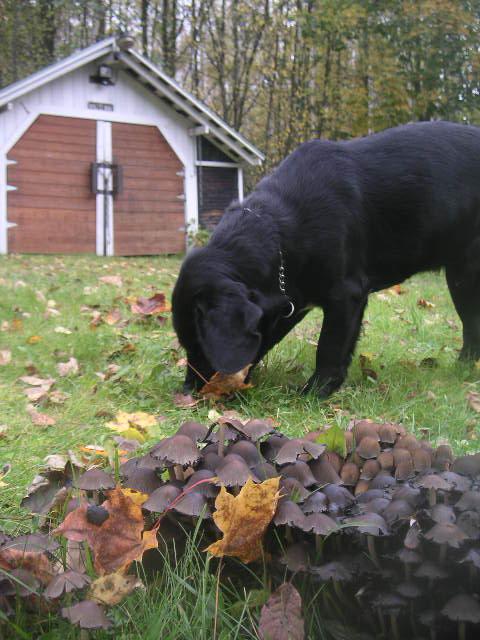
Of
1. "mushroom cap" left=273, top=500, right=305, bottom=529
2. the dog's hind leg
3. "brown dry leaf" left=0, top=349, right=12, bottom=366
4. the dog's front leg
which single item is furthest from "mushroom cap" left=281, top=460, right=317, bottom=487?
"brown dry leaf" left=0, top=349, right=12, bottom=366

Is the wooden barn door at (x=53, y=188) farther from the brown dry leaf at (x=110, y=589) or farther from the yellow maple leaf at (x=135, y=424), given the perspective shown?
the brown dry leaf at (x=110, y=589)

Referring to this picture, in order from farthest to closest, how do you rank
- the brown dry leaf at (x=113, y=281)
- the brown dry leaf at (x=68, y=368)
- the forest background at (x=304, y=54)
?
1. the forest background at (x=304, y=54)
2. the brown dry leaf at (x=113, y=281)
3. the brown dry leaf at (x=68, y=368)

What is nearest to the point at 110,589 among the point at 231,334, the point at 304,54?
the point at 231,334

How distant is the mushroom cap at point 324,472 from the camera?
1.72 metres

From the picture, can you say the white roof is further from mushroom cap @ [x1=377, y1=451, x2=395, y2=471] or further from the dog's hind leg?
mushroom cap @ [x1=377, y1=451, x2=395, y2=471]

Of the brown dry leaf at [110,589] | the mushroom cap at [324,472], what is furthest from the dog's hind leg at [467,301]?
the brown dry leaf at [110,589]

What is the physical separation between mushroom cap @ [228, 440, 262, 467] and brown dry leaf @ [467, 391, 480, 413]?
1.97 metres

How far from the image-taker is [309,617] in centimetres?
155

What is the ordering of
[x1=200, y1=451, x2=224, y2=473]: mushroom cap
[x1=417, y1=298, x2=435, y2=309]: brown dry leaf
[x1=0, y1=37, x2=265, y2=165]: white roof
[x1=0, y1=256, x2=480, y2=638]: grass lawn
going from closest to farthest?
[x1=200, y1=451, x2=224, y2=473]: mushroom cap → [x1=0, y1=256, x2=480, y2=638]: grass lawn → [x1=417, y1=298, x2=435, y2=309]: brown dry leaf → [x1=0, y1=37, x2=265, y2=165]: white roof

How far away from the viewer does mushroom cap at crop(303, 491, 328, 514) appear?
60.1 inches

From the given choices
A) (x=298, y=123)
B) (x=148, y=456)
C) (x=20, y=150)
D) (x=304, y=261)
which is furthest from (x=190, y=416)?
(x=298, y=123)

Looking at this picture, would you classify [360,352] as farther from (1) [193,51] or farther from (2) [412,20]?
(1) [193,51]

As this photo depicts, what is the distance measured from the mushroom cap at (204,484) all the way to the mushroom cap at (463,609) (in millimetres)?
581

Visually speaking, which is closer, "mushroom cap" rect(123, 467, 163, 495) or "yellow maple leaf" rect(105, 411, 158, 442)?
"mushroom cap" rect(123, 467, 163, 495)
